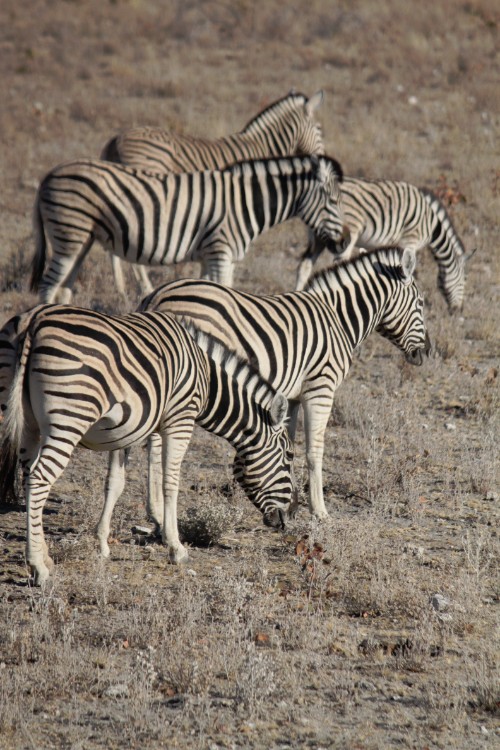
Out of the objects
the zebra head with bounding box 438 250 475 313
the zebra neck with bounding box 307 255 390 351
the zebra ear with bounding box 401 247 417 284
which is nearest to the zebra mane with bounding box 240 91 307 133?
the zebra head with bounding box 438 250 475 313

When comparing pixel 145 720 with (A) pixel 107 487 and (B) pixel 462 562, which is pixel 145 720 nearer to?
(A) pixel 107 487

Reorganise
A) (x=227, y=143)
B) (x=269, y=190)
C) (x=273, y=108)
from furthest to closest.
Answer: (x=273, y=108), (x=227, y=143), (x=269, y=190)

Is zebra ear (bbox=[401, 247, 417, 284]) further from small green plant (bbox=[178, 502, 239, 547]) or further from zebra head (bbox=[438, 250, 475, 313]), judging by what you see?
zebra head (bbox=[438, 250, 475, 313])

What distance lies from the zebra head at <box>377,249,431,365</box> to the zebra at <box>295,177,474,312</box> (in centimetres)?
337

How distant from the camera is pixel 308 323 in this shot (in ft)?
23.1

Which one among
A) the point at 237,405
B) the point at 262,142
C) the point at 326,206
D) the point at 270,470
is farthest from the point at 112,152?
the point at 270,470

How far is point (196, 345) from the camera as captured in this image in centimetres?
627

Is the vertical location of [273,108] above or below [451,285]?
above

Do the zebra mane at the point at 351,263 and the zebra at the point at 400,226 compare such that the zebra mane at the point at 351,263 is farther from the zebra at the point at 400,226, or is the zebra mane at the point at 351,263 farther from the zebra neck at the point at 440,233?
the zebra neck at the point at 440,233

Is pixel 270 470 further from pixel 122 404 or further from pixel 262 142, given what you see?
pixel 262 142

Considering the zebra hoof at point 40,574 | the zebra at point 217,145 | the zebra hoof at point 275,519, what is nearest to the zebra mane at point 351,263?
the zebra hoof at point 275,519

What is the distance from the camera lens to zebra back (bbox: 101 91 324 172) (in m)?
12.3

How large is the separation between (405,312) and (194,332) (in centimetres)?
224

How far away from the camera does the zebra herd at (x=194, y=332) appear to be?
5.43 m
